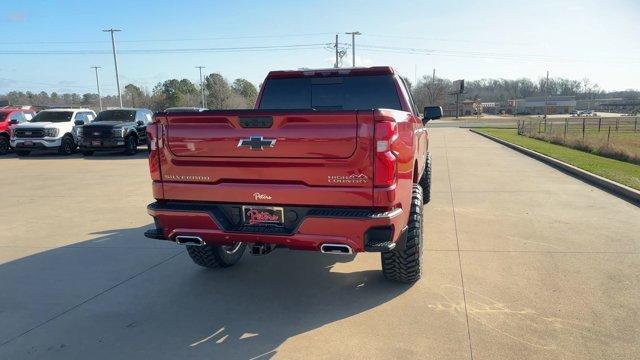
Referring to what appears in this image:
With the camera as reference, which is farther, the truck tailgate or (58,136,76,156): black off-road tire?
(58,136,76,156): black off-road tire

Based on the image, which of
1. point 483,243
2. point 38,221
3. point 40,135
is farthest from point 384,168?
point 40,135

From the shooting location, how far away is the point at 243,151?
11.3 ft

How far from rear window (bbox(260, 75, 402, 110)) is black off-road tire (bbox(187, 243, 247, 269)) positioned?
185 centimetres

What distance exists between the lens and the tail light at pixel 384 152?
3176 mm

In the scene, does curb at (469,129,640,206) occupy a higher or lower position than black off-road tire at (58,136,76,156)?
lower

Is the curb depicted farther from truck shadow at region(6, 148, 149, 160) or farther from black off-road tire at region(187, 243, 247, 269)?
truck shadow at region(6, 148, 149, 160)

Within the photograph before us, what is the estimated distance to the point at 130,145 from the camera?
16984mm

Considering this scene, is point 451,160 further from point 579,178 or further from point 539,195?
point 539,195

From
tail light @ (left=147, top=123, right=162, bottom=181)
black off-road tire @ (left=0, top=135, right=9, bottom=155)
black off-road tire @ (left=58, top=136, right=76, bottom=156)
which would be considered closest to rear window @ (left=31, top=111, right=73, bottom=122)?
black off-road tire @ (left=58, top=136, right=76, bottom=156)

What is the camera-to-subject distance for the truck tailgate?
10.6 feet

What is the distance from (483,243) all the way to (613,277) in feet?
4.83

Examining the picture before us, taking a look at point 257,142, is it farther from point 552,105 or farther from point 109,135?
point 552,105

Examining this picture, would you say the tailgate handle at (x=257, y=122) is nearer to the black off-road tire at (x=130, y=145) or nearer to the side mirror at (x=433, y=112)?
the side mirror at (x=433, y=112)

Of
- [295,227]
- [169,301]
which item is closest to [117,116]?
[169,301]
